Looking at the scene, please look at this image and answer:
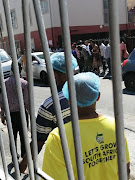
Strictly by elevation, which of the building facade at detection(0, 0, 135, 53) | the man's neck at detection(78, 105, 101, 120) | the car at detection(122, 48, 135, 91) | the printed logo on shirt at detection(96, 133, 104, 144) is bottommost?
the car at detection(122, 48, 135, 91)

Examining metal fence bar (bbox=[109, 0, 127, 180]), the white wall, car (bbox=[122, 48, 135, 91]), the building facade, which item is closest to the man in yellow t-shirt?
metal fence bar (bbox=[109, 0, 127, 180])

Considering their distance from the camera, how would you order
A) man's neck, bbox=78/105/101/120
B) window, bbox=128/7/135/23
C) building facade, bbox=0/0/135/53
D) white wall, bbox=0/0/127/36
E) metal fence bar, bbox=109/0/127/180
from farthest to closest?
window, bbox=128/7/135/23 < white wall, bbox=0/0/127/36 < building facade, bbox=0/0/135/53 < man's neck, bbox=78/105/101/120 < metal fence bar, bbox=109/0/127/180

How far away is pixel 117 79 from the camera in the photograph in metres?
0.74

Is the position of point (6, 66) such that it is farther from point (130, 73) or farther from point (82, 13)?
point (82, 13)

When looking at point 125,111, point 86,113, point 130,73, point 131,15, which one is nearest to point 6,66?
point 130,73

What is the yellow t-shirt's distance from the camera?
131cm

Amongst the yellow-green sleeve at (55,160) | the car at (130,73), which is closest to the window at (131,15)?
the car at (130,73)

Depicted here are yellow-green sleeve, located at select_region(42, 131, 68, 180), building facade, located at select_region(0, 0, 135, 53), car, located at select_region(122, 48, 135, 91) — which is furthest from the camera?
building facade, located at select_region(0, 0, 135, 53)

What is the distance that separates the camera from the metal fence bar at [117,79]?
72cm

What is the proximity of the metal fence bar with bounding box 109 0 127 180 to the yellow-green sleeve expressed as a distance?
564 millimetres

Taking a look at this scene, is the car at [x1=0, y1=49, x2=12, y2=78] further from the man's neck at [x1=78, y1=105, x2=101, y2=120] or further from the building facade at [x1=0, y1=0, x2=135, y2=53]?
the building facade at [x1=0, y1=0, x2=135, y2=53]

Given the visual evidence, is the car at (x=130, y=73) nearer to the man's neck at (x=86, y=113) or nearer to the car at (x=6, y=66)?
the car at (x=6, y=66)

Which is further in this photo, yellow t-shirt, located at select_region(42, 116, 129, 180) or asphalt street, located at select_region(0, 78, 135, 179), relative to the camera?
asphalt street, located at select_region(0, 78, 135, 179)

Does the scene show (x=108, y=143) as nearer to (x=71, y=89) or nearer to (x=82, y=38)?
(x=71, y=89)
